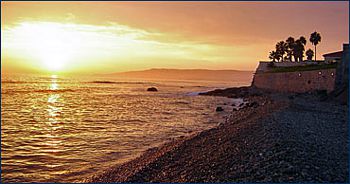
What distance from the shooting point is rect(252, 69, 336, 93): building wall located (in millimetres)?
31297

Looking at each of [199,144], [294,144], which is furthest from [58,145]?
[294,144]

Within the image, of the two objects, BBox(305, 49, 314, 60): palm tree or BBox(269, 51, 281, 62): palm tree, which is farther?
BBox(269, 51, 281, 62): palm tree

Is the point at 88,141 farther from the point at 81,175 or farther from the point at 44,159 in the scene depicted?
the point at 81,175

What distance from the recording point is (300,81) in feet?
131

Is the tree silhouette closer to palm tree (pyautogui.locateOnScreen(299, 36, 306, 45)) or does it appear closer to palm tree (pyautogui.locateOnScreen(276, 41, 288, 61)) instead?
palm tree (pyautogui.locateOnScreen(299, 36, 306, 45))

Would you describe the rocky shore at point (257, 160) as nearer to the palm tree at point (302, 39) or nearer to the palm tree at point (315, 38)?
the palm tree at point (315, 38)

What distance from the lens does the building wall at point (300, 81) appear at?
1232 inches

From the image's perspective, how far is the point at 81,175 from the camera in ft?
33.3

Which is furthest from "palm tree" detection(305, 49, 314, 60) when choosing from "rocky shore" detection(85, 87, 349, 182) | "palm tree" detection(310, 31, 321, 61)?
"rocky shore" detection(85, 87, 349, 182)

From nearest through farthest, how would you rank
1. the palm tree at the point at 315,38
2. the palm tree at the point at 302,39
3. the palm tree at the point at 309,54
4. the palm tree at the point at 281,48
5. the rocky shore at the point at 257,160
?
1. the rocky shore at the point at 257,160
2. the palm tree at the point at 315,38
3. the palm tree at the point at 302,39
4. the palm tree at the point at 309,54
5. the palm tree at the point at 281,48

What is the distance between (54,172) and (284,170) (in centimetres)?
719

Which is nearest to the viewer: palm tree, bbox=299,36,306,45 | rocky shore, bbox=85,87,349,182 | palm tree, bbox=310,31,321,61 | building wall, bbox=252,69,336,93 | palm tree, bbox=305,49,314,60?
rocky shore, bbox=85,87,349,182

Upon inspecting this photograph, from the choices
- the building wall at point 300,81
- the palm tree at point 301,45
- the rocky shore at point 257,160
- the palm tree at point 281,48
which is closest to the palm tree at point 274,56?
the palm tree at point 281,48

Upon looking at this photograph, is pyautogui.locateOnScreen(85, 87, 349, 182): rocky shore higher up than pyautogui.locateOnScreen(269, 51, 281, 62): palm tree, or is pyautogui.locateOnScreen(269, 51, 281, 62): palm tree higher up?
pyautogui.locateOnScreen(269, 51, 281, 62): palm tree
